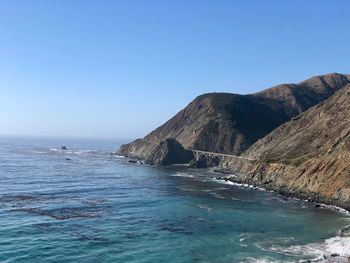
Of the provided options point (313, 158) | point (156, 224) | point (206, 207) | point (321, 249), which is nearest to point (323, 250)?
point (321, 249)

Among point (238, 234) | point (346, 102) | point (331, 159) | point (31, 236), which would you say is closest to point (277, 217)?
point (238, 234)

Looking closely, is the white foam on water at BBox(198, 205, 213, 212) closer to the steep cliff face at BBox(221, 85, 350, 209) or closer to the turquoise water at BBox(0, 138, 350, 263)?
the turquoise water at BBox(0, 138, 350, 263)

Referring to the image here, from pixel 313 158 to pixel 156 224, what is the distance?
2371 inches

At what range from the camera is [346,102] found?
152000 mm

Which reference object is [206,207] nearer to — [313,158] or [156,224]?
[156,224]

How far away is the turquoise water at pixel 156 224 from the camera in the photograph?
199ft

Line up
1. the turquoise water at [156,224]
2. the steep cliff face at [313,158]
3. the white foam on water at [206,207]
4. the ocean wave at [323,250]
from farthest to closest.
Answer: the steep cliff face at [313,158] → the white foam on water at [206,207] → the turquoise water at [156,224] → the ocean wave at [323,250]

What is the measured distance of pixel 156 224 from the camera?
254 ft

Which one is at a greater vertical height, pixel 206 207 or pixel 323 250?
pixel 206 207

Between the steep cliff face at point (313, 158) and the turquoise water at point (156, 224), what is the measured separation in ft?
24.5

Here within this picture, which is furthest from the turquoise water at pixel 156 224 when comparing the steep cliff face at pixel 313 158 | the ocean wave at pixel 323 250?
the steep cliff face at pixel 313 158

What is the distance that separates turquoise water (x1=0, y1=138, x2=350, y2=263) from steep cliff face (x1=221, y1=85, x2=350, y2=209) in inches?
294

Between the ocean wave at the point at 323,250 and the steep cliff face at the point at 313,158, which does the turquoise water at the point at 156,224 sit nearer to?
the ocean wave at the point at 323,250

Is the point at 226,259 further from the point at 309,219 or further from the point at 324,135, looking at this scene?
the point at 324,135
